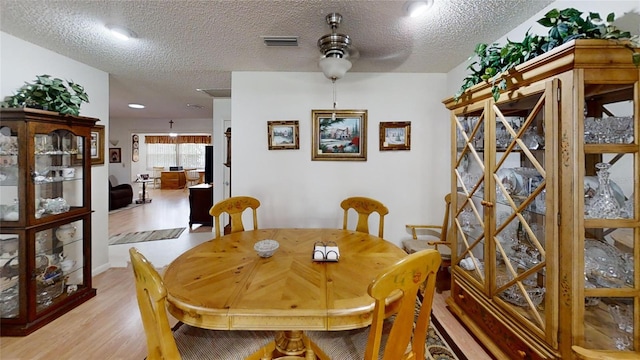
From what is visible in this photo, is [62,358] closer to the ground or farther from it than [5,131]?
closer to the ground

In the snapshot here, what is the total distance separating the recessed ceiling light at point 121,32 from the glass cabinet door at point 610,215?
9.47ft

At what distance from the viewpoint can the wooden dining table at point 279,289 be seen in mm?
1062

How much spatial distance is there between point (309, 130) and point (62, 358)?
2678 millimetres

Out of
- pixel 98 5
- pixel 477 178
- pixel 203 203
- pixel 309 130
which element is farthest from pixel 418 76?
pixel 203 203

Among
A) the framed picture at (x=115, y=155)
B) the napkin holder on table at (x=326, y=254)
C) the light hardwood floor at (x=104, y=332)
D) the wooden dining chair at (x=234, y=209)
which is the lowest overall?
the light hardwood floor at (x=104, y=332)

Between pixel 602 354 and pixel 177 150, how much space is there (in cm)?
1346

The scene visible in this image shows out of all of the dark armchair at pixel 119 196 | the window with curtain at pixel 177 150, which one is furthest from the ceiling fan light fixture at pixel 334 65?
the window with curtain at pixel 177 150

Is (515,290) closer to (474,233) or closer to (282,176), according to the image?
(474,233)

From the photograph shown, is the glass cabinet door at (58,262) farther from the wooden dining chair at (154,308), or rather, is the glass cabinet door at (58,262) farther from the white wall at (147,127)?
the white wall at (147,127)

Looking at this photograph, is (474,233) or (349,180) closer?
(474,233)

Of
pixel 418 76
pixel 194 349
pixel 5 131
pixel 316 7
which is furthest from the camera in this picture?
pixel 418 76

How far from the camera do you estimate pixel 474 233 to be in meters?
1.99

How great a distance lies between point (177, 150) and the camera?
39.5 ft

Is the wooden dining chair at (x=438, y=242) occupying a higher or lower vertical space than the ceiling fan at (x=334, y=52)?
lower
